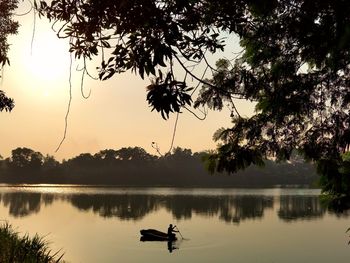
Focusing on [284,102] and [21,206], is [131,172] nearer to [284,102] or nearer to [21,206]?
[21,206]

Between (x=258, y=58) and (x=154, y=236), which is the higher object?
(x=258, y=58)

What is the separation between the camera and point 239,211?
6344 centimetres

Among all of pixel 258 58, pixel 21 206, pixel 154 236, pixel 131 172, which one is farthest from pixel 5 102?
pixel 131 172

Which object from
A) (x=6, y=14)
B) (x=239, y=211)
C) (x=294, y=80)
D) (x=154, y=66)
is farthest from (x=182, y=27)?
(x=239, y=211)

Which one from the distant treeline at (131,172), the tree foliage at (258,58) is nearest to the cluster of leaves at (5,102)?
the tree foliage at (258,58)

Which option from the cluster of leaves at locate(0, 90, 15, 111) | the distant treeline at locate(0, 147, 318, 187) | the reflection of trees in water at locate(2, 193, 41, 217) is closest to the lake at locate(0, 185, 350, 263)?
the reflection of trees in water at locate(2, 193, 41, 217)

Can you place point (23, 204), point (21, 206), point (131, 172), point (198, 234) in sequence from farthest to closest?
point (131, 172) → point (23, 204) → point (21, 206) → point (198, 234)

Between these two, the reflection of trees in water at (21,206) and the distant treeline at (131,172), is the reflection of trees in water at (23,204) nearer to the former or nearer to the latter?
the reflection of trees in water at (21,206)

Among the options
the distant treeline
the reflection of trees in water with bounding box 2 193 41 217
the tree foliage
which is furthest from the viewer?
the distant treeline

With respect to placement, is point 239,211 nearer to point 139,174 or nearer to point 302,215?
point 302,215

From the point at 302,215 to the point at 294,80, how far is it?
52563 millimetres

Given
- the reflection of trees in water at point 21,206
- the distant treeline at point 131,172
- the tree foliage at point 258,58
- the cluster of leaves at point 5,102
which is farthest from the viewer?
the distant treeline at point 131,172

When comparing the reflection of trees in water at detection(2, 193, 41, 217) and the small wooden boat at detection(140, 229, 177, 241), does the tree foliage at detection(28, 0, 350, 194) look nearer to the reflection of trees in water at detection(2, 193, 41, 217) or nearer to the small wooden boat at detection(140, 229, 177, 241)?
the small wooden boat at detection(140, 229, 177, 241)

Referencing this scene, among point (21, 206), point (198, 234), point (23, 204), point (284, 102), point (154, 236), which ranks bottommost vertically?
point (198, 234)
